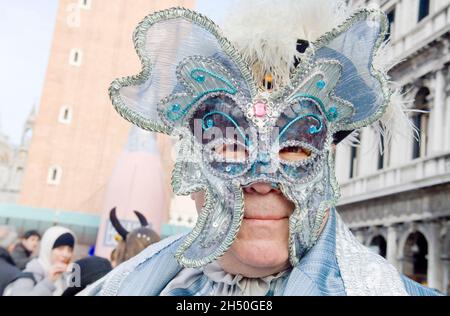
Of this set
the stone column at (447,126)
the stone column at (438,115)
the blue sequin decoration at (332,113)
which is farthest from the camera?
the stone column at (438,115)

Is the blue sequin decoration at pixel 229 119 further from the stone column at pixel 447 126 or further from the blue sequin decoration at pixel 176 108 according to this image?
the stone column at pixel 447 126

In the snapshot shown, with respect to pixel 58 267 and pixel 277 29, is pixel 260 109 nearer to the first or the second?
pixel 277 29

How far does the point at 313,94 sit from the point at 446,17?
6028 mm

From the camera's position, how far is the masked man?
38.2 inches

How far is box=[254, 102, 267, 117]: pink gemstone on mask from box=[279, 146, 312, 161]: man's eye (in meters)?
0.10

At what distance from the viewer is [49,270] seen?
2.81m

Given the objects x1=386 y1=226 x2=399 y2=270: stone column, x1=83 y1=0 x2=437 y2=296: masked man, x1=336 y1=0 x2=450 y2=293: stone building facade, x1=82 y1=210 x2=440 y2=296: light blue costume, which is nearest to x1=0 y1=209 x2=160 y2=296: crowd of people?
x1=82 y1=210 x2=440 y2=296: light blue costume

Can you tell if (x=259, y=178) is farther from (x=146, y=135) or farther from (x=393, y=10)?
(x=393, y=10)

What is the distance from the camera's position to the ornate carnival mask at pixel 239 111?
0.98 metres

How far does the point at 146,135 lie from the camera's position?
7484mm

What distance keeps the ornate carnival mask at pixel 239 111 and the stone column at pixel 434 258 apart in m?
5.55

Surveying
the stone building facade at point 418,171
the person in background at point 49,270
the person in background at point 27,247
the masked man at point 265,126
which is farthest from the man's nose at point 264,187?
the stone building facade at point 418,171

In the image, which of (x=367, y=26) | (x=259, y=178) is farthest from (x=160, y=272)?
(x=367, y=26)

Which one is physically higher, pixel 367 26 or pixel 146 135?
pixel 146 135
